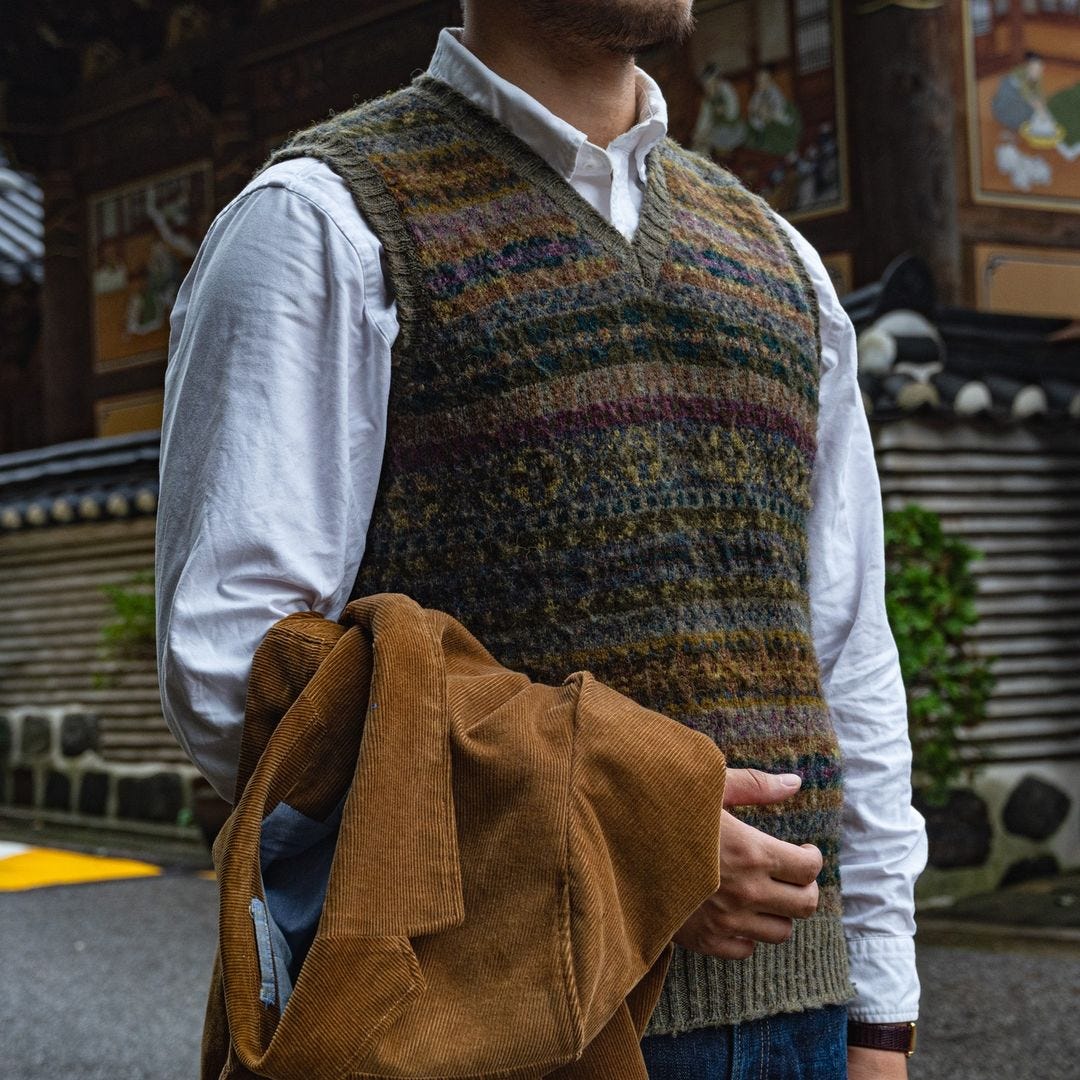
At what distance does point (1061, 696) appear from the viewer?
788 centimetres

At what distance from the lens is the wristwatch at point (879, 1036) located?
1657 millimetres

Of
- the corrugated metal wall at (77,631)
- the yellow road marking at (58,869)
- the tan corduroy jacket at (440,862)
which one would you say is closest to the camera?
the tan corduroy jacket at (440,862)

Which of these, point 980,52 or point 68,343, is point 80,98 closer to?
point 68,343

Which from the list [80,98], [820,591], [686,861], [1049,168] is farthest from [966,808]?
[80,98]

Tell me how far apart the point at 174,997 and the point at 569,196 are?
522 cm

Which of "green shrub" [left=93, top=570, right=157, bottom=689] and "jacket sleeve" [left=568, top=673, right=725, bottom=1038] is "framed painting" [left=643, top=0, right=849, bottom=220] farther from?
"jacket sleeve" [left=568, top=673, right=725, bottom=1038]

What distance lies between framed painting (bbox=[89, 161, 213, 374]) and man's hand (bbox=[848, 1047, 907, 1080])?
38.2 feet

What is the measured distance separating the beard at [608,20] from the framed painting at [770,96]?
6976mm

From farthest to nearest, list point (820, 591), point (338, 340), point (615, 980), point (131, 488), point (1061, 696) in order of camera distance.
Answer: point (131, 488) → point (1061, 696) → point (820, 591) → point (338, 340) → point (615, 980)

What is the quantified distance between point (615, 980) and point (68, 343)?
43.6 ft

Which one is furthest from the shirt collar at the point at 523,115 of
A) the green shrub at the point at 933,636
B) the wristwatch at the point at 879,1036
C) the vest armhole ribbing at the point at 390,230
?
the green shrub at the point at 933,636

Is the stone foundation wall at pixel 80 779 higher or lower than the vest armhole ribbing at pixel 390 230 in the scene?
lower

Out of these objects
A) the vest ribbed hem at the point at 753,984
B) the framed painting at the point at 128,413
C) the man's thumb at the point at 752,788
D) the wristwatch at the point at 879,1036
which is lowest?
the wristwatch at the point at 879,1036

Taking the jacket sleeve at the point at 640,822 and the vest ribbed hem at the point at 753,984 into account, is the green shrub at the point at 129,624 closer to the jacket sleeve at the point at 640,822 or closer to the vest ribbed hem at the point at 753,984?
the vest ribbed hem at the point at 753,984
